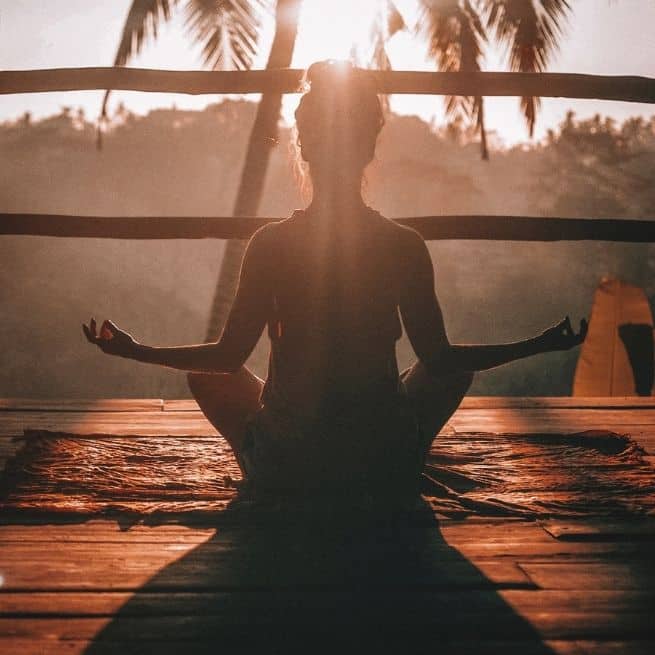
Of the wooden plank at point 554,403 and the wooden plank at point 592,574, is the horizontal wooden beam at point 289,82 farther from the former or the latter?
the wooden plank at point 592,574

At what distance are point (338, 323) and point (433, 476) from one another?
2.89 ft

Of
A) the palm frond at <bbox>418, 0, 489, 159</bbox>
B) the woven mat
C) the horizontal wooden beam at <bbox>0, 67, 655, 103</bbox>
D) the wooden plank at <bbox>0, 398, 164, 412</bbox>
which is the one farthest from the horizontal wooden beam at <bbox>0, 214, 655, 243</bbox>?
the palm frond at <bbox>418, 0, 489, 159</bbox>

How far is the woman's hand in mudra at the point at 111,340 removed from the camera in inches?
78.1

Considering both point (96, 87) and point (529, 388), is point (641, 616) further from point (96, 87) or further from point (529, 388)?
point (529, 388)

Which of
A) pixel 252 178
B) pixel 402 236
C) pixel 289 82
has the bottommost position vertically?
pixel 402 236

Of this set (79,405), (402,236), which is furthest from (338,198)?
(79,405)

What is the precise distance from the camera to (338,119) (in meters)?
2.14

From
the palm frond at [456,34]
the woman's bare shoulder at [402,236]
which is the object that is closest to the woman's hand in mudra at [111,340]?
the woman's bare shoulder at [402,236]

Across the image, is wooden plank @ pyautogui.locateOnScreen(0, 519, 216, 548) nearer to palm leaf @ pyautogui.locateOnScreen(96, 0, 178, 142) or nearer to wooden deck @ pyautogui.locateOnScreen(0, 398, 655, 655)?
wooden deck @ pyautogui.locateOnScreen(0, 398, 655, 655)

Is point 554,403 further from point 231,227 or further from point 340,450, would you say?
point 340,450

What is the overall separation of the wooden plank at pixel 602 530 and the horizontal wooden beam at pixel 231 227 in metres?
1.87

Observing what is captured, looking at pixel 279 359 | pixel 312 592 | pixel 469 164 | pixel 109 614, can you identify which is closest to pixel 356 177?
pixel 279 359

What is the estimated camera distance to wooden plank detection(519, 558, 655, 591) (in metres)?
1.85

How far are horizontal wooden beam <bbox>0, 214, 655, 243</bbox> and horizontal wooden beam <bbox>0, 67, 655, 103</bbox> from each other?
635 millimetres
